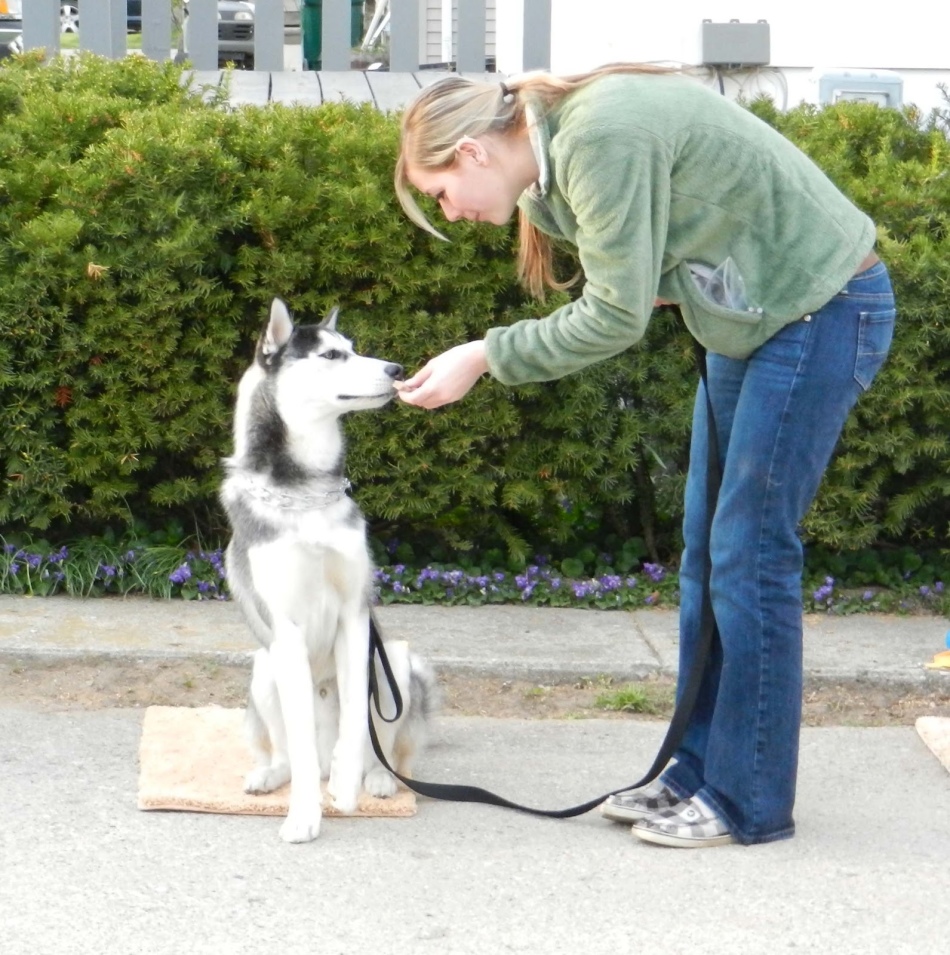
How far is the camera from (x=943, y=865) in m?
3.74

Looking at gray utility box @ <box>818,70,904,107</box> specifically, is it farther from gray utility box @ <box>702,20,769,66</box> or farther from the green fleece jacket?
the green fleece jacket

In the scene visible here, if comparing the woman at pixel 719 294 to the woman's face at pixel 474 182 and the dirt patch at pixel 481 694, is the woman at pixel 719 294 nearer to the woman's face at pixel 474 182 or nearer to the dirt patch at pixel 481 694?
the woman's face at pixel 474 182

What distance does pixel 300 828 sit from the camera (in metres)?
3.83

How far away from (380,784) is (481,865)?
567 mm

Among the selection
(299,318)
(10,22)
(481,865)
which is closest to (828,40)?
(299,318)

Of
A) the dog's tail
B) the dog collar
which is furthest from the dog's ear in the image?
the dog's tail

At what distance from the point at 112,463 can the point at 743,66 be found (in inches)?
175

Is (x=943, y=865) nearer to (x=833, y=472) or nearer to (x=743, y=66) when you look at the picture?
(x=833, y=472)

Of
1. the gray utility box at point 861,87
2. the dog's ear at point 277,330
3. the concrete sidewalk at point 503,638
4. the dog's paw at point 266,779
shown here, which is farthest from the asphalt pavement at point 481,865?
the gray utility box at point 861,87

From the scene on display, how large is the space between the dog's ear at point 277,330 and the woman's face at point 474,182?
27.4 inches

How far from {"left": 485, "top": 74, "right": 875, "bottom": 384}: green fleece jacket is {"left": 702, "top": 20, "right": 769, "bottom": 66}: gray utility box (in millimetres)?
4816

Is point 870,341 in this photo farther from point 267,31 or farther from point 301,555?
point 267,31

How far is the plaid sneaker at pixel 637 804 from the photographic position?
3.98 metres

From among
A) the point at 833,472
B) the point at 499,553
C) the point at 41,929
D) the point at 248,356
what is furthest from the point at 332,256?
the point at 41,929
